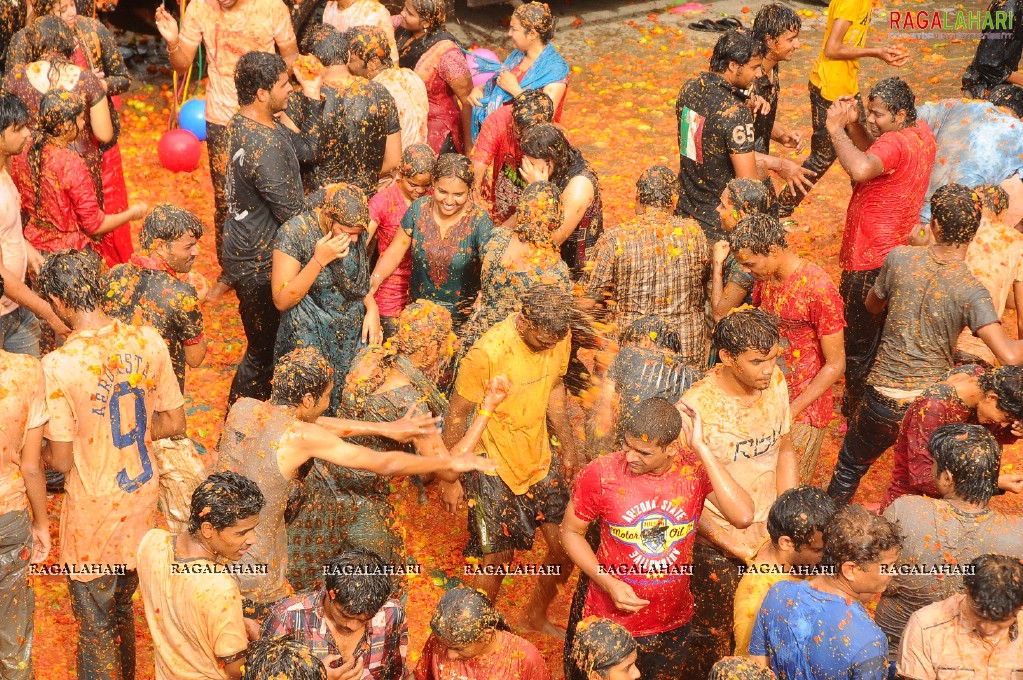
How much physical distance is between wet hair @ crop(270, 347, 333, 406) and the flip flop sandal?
33.9 feet

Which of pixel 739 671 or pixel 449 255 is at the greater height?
pixel 739 671

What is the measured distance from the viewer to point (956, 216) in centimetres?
591

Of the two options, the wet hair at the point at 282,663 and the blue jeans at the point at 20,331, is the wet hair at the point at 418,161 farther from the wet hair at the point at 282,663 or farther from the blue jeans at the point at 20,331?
the wet hair at the point at 282,663

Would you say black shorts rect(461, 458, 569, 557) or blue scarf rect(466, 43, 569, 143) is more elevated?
blue scarf rect(466, 43, 569, 143)

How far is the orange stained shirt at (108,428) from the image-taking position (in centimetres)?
494

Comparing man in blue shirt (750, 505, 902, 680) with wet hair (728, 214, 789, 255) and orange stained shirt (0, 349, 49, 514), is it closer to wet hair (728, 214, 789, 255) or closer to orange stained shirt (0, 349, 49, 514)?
wet hair (728, 214, 789, 255)

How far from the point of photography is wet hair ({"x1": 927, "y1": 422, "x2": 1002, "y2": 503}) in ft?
15.4

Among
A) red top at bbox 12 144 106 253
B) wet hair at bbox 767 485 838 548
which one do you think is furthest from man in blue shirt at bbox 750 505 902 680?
red top at bbox 12 144 106 253

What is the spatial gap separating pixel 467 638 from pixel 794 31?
17.8 ft

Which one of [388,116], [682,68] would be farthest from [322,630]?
[682,68]

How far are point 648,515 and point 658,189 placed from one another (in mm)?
2355

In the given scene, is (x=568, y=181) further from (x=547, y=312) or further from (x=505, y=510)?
(x=505, y=510)

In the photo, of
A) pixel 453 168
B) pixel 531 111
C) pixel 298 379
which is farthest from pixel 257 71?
pixel 298 379

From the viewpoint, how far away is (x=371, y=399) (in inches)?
211
